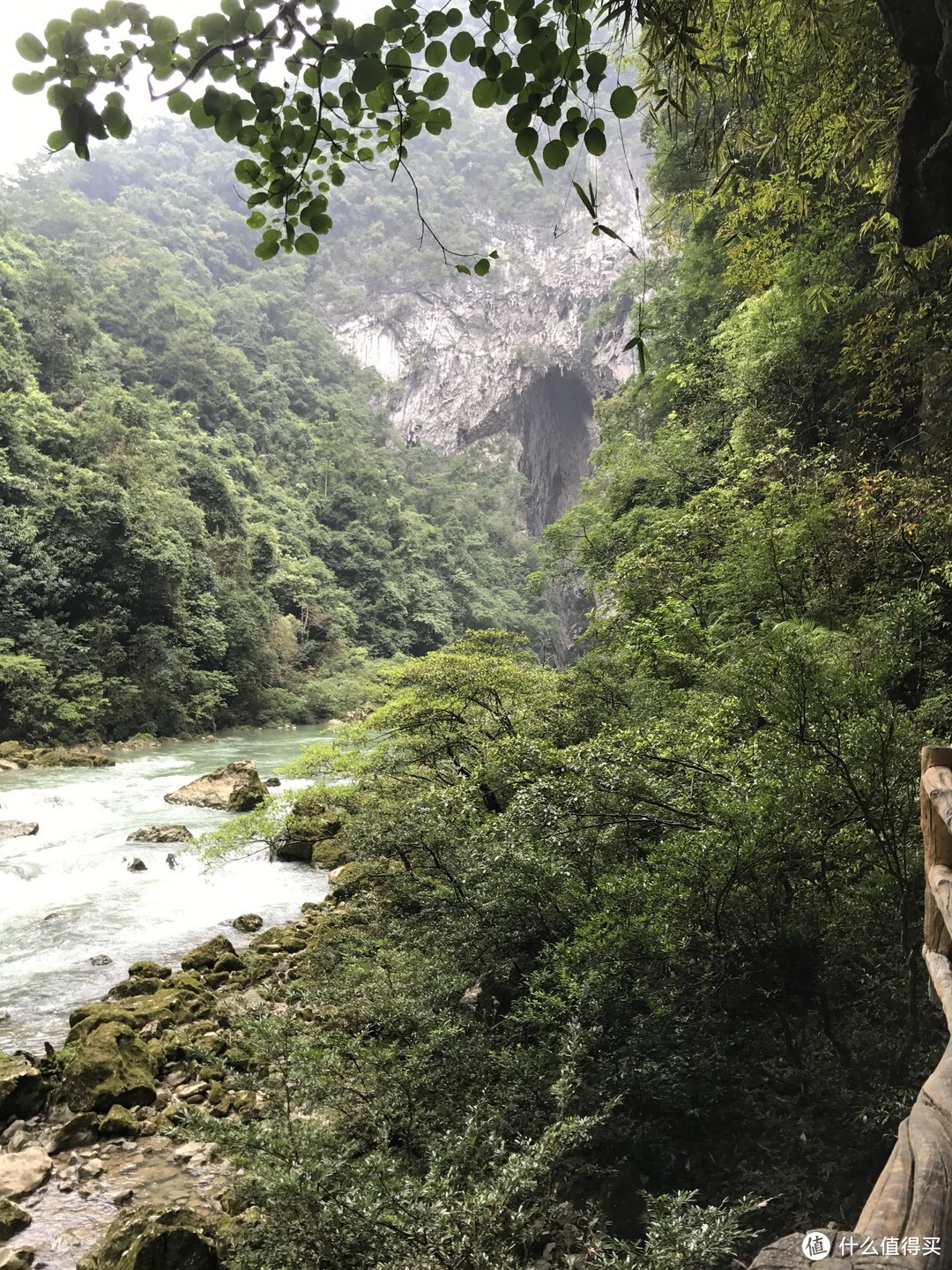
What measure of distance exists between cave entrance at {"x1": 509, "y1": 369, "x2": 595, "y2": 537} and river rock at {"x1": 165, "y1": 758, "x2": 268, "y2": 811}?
4275 cm

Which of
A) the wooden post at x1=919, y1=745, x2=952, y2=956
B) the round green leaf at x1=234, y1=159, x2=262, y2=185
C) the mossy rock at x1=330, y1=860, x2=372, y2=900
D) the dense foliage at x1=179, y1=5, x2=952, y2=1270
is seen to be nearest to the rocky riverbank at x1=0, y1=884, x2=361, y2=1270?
the dense foliage at x1=179, y1=5, x2=952, y2=1270

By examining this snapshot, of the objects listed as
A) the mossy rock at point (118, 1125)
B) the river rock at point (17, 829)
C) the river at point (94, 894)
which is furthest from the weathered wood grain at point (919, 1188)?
the river rock at point (17, 829)

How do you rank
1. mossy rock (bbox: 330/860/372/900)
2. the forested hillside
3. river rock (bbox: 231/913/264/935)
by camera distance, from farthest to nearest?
the forested hillside
river rock (bbox: 231/913/264/935)
mossy rock (bbox: 330/860/372/900)

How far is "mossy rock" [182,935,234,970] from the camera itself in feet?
21.0

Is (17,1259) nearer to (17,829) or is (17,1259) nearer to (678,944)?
(678,944)

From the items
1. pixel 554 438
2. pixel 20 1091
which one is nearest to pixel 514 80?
pixel 20 1091

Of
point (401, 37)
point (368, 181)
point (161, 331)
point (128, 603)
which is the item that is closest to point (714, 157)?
point (401, 37)

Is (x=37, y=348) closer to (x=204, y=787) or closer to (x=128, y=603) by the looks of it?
(x=128, y=603)

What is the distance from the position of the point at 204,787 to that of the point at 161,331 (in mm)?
32643

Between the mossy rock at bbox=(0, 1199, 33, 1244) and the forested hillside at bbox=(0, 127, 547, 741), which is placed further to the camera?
the forested hillside at bbox=(0, 127, 547, 741)

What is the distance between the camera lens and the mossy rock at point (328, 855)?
32.2 ft

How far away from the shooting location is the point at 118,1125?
4234mm

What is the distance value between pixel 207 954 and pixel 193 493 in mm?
23662

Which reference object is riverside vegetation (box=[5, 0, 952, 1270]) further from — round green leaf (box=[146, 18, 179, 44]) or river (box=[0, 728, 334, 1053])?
river (box=[0, 728, 334, 1053])
